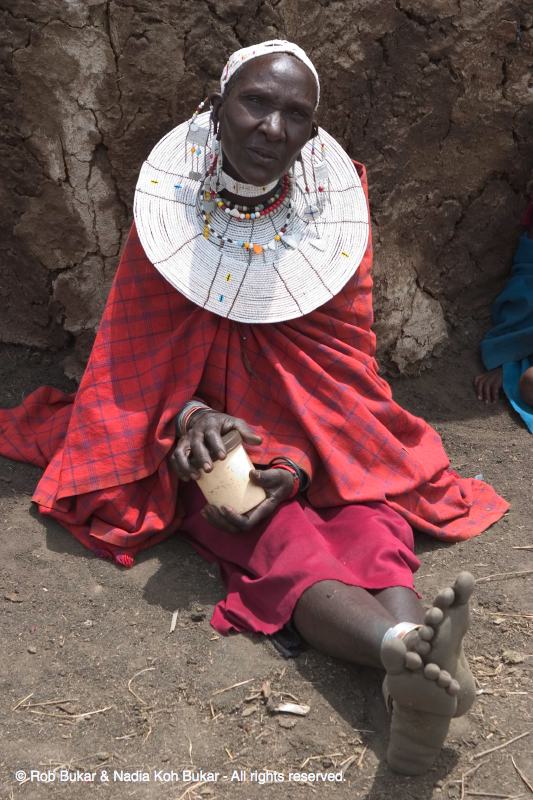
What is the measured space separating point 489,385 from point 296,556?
1.77 meters

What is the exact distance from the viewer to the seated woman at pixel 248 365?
2873 millimetres

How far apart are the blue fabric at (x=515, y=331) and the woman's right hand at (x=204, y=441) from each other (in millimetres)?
1684

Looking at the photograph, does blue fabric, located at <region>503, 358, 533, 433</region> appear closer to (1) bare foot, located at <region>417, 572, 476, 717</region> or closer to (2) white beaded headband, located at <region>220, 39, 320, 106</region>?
(2) white beaded headband, located at <region>220, 39, 320, 106</region>

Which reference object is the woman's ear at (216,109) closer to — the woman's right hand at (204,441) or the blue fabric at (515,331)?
the woman's right hand at (204,441)

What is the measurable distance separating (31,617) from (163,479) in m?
0.58

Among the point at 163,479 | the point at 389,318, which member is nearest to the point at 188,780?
the point at 163,479

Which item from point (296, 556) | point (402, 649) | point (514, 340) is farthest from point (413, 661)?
point (514, 340)

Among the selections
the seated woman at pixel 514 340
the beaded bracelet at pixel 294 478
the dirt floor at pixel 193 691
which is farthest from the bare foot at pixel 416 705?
the seated woman at pixel 514 340

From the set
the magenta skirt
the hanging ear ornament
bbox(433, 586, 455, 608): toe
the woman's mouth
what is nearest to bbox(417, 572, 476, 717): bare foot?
bbox(433, 586, 455, 608): toe

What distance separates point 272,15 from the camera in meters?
3.48

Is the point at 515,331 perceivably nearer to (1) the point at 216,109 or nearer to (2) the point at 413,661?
(1) the point at 216,109

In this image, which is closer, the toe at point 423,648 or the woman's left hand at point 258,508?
the toe at point 423,648

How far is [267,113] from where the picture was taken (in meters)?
2.86

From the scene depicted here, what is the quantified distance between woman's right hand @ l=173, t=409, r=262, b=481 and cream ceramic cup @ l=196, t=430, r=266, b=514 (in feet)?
0.09
